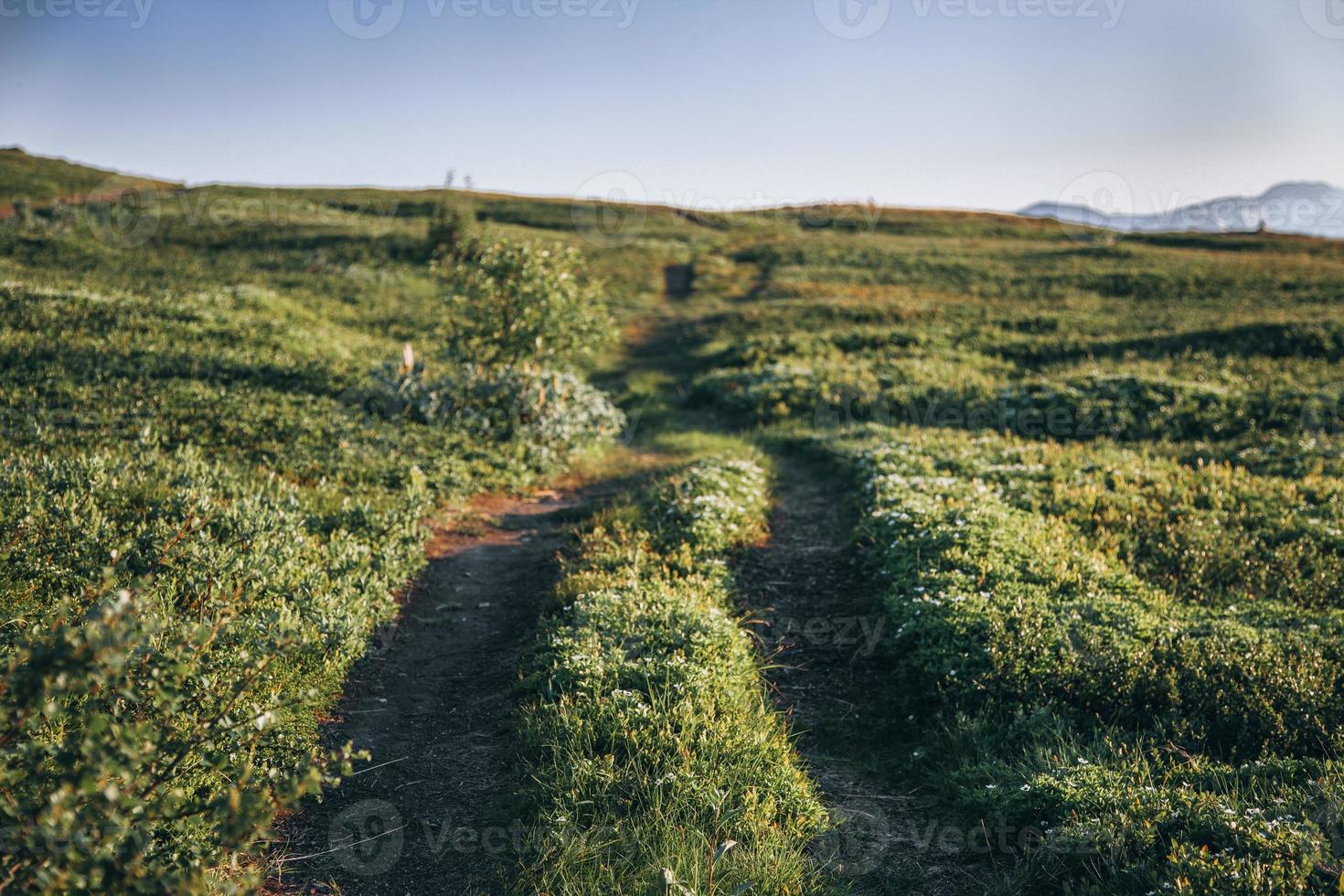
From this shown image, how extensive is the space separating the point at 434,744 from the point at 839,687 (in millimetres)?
3488

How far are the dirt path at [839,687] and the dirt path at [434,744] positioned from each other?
2.25 m

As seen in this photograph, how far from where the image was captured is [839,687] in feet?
22.9

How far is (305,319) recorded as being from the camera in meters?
22.9

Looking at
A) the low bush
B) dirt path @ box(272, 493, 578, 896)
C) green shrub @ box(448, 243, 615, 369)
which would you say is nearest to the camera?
A: the low bush

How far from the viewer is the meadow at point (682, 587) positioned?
4.13 metres

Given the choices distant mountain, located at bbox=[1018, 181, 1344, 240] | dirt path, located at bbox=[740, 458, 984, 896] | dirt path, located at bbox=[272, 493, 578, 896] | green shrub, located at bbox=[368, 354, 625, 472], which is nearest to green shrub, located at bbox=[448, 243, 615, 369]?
green shrub, located at bbox=[368, 354, 625, 472]

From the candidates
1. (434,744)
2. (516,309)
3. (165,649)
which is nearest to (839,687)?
(434,744)

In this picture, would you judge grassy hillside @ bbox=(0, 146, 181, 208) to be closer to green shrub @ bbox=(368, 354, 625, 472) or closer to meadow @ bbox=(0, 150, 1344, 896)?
meadow @ bbox=(0, 150, 1344, 896)

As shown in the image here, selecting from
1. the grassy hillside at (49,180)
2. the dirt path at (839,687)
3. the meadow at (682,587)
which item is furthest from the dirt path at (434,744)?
the grassy hillside at (49,180)

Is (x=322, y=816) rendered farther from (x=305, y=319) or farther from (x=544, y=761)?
(x=305, y=319)

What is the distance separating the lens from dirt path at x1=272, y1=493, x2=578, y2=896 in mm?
4629

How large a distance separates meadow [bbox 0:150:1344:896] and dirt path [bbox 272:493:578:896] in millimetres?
237

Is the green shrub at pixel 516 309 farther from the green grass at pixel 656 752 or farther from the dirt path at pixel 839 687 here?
the green grass at pixel 656 752

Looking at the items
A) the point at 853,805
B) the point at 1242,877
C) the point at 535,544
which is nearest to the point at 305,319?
the point at 535,544
